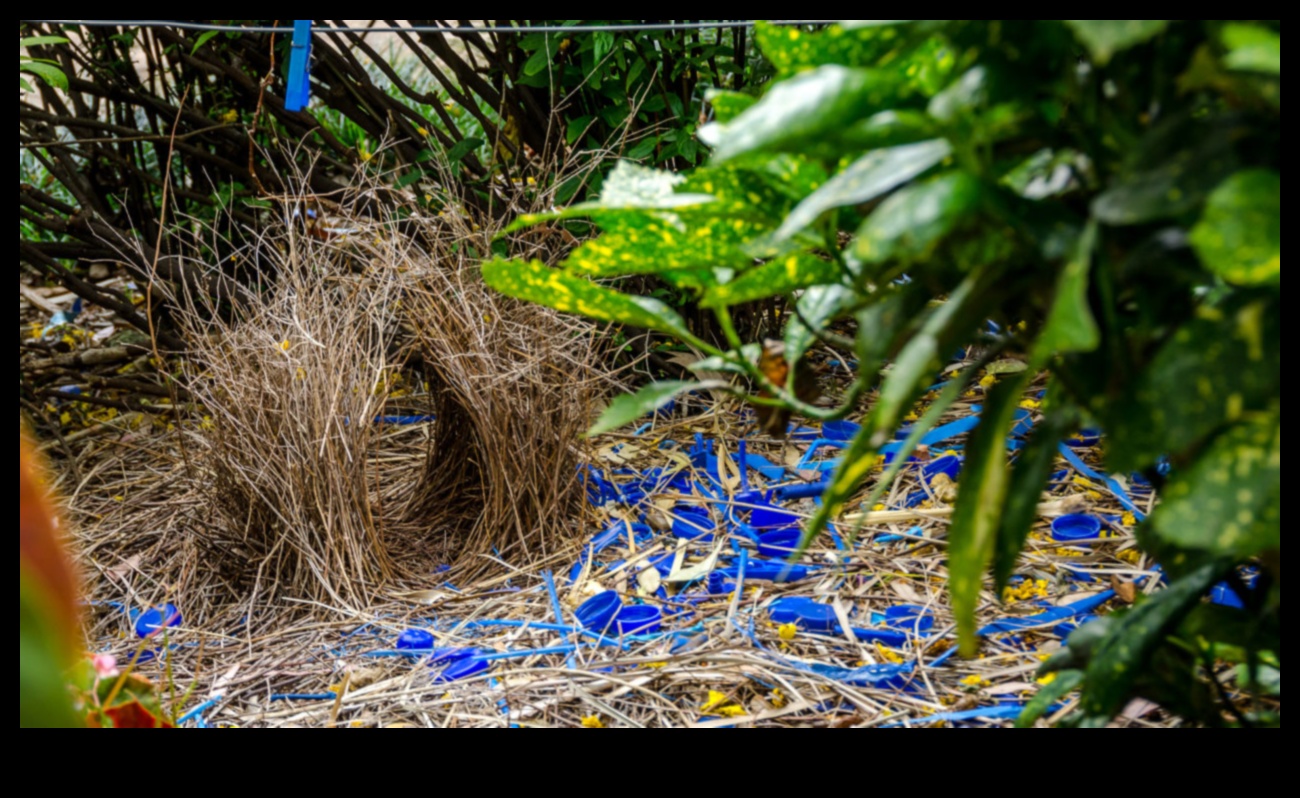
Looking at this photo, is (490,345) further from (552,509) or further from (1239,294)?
(1239,294)

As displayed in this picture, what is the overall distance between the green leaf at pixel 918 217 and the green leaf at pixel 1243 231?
0.09 meters

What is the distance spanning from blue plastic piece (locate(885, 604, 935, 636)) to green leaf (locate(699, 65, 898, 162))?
101 cm

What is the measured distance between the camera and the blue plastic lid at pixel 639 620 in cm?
142

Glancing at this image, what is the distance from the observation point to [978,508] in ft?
1.54

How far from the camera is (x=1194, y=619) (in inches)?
26.9

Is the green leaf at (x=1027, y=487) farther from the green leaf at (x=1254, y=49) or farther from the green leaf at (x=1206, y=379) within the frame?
the green leaf at (x=1254, y=49)

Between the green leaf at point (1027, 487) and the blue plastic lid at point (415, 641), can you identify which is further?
the blue plastic lid at point (415, 641)

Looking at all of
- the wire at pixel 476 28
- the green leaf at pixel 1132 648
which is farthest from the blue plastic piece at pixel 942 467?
the green leaf at pixel 1132 648

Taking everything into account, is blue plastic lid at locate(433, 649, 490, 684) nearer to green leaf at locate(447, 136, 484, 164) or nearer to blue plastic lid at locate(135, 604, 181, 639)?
blue plastic lid at locate(135, 604, 181, 639)

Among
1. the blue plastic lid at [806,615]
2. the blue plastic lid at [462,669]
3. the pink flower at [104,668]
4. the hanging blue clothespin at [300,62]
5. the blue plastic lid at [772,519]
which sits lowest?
the blue plastic lid at [462,669]

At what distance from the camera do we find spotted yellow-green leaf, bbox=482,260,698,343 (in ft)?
2.06

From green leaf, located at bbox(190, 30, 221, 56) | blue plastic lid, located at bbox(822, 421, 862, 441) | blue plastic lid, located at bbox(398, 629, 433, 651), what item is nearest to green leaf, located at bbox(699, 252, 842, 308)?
blue plastic lid, located at bbox(398, 629, 433, 651)

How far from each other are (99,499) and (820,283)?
1806mm
